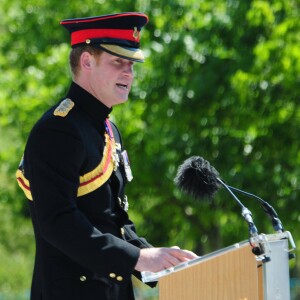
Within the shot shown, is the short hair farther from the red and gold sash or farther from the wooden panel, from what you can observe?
the wooden panel

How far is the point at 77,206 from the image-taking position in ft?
13.0

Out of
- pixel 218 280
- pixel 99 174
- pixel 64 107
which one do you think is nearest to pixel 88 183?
pixel 99 174

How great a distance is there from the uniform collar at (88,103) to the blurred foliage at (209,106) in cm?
524

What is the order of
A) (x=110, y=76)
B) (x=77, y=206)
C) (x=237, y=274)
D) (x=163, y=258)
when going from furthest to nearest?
(x=110, y=76), (x=77, y=206), (x=163, y=258), (x=237, y=274)

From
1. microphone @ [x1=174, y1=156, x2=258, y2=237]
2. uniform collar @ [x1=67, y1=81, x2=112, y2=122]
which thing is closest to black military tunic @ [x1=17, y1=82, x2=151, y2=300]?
uniform collar @ [x1=67, y1=81, x2=112, y2=122]

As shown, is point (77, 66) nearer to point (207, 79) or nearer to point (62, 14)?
point (207, 79)

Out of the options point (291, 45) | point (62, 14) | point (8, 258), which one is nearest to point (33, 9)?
point (62, 14)

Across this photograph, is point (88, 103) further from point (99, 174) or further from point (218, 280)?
point (218, 280)

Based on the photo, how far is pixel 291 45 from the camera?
373 inches

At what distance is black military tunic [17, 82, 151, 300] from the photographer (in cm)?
380

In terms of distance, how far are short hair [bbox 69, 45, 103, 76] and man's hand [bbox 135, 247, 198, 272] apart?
2.82 feet

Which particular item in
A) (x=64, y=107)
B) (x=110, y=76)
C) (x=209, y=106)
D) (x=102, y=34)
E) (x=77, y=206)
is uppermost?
(x=102, y=34)

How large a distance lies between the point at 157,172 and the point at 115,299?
6.31 metres

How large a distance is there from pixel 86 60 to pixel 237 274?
1170 mm
